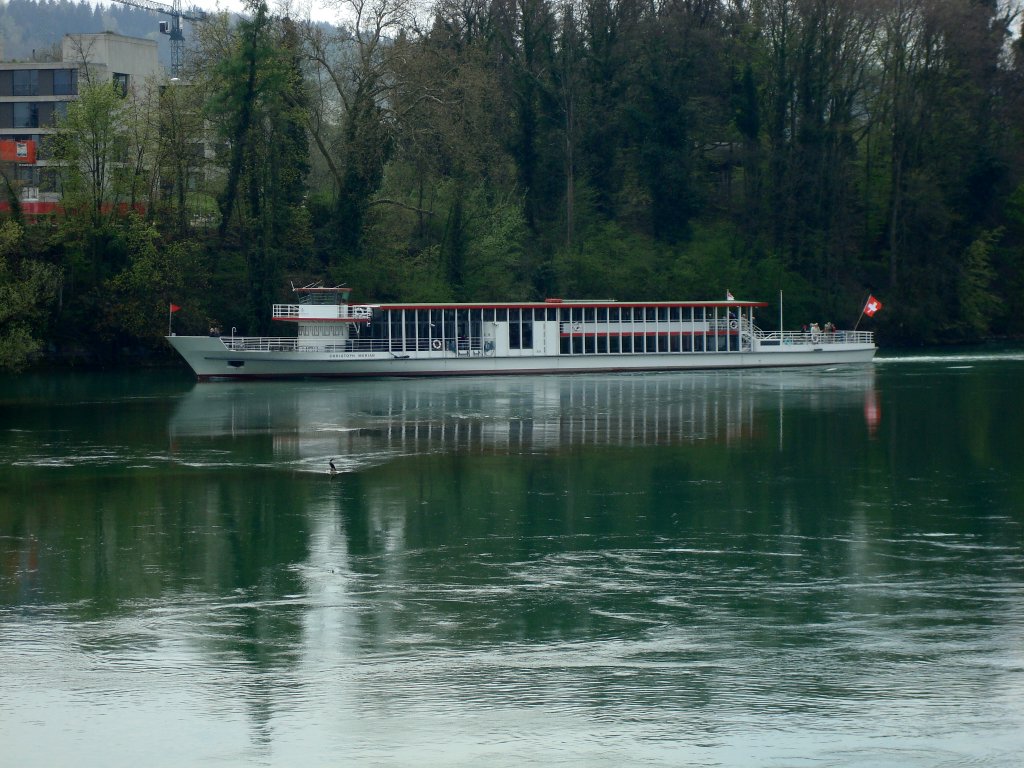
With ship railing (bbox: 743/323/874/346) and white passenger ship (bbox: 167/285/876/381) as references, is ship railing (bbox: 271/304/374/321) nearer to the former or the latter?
white passenger ship (bbox: 167/285/876/381)

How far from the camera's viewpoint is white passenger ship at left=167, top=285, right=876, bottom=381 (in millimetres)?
67812

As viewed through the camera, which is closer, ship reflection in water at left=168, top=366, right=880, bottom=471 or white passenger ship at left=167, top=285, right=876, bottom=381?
ship reflection in water at left=168, top=366, right=880, bottom=471

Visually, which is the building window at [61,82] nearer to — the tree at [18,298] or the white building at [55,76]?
the white building at [55,76]

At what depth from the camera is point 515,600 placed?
1872 centimetres

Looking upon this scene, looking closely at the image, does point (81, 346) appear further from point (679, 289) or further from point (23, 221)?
point (679, 289)

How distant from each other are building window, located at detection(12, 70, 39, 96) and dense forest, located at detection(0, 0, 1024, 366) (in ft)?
92.3

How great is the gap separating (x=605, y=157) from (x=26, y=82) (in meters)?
48.6

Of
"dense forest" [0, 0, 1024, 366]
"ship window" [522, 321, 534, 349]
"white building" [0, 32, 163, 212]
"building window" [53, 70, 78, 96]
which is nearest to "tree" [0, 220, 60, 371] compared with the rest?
"dense forest" [0, 0, 1024, 366]

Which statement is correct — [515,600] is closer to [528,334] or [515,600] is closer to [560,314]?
[528,334]

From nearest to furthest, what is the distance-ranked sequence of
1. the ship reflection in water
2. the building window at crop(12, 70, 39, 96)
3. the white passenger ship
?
1. the ship reflection in water
2. the white passenger ship
3. the building window at crop(12, 70, 39, 96)

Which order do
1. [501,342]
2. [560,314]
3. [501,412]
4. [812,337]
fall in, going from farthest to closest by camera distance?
[812,337] < [560,314] < [501,342] < [501,412]

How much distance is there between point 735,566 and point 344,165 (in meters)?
64.0

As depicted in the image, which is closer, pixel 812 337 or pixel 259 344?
→ pixel 259 344

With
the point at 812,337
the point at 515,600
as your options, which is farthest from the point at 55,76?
the point at 515,600
